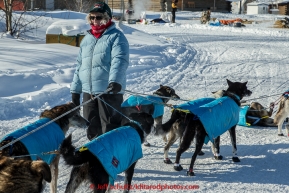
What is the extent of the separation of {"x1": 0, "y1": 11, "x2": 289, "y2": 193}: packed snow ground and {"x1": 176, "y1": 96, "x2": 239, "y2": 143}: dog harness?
1.78 feet

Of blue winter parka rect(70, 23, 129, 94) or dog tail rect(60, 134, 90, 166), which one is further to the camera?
blue winter parka rect(70, 23, 129, 94)

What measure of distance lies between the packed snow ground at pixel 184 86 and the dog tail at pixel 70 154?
25.9 inches

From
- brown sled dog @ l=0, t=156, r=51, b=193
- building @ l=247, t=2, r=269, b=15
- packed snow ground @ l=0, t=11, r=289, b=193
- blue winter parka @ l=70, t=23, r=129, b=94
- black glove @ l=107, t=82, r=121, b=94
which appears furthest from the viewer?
building @ l=247, t=2, r=269, b=15

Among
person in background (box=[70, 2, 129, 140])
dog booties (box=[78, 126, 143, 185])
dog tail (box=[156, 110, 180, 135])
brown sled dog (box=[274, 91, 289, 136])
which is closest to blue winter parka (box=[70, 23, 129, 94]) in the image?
person in background (box=[70, 2, 129, 140])

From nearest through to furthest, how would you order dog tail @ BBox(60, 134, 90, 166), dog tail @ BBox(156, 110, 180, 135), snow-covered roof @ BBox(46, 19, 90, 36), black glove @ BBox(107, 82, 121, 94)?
1. dog tail @ BBox(60, 134, 90, 166)
2. black glove @ BBox(107, 82, 121, 94)
3. dog tail @ BBox(156, 110, 180, 135)
4. snow-covered roof @ BBox(46, 19, 90, 36)

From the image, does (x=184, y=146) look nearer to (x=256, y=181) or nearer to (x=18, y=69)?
(x=256, y=181)

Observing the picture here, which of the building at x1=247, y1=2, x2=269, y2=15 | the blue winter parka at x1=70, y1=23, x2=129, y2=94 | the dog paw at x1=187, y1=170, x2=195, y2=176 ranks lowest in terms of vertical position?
the dog paw at x1=187, y1=170, x2=195, y2=176

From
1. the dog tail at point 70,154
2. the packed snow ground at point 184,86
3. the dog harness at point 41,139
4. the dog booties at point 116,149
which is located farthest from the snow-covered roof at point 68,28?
the dog tail at point 70,154

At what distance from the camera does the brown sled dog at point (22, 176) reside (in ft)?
9.87

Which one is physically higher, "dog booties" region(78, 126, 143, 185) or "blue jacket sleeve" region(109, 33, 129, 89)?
"blue jacket sleeve" region(109, 33, 129, 89)

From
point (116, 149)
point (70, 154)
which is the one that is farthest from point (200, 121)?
point (70, 154)

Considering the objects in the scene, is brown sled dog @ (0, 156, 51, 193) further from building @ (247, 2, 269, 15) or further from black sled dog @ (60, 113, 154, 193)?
building @ (247, 2, 269, 15)

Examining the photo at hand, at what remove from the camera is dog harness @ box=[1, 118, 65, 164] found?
12.3ft

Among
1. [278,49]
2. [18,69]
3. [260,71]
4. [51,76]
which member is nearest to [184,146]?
[51,76]
